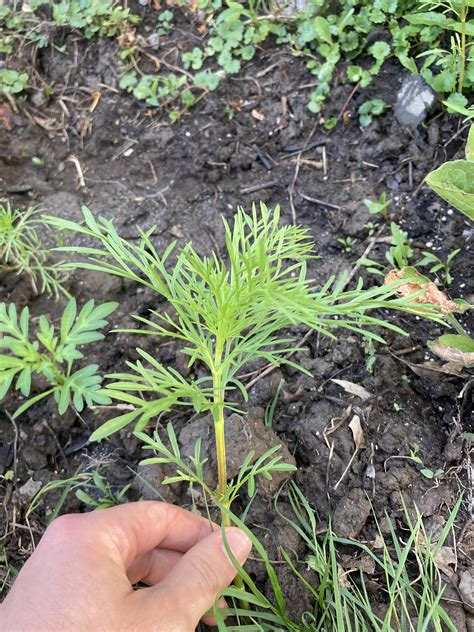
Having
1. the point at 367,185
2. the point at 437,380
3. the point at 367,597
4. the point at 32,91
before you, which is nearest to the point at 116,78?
the point at 32,91

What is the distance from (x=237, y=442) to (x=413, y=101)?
187cm

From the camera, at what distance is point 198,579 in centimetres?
137

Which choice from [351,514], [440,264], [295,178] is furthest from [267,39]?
[351,514]

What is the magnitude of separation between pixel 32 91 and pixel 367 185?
82.0 inches

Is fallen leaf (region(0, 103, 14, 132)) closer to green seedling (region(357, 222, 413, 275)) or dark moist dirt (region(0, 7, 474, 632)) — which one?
dark moist dirt (region(0, 7, 474, 632))

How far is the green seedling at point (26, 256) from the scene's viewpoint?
2.37 metres

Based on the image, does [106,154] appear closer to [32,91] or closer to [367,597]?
[32,91]

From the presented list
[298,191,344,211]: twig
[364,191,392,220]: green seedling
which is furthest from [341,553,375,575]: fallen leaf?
[298,191,344,211]: twig

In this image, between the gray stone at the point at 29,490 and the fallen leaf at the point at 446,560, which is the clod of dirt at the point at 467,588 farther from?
the gray stone at the point at 29,490

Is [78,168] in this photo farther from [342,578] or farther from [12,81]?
[342,578]

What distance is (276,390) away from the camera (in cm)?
216

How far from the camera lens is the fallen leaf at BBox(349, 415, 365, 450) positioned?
1976 millimetres

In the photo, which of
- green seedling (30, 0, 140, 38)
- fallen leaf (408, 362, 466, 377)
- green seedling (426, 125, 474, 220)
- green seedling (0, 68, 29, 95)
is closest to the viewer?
green seedling (426, 125, 474, 220)

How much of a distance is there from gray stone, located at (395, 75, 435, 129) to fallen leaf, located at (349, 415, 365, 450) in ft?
5.09
